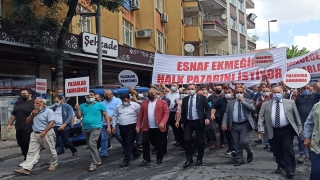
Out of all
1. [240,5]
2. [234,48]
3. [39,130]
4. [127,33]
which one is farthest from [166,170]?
[240,5]

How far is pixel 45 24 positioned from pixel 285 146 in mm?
9068

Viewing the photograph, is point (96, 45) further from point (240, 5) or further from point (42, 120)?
point (240, 5)

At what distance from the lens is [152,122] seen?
9.48 meters

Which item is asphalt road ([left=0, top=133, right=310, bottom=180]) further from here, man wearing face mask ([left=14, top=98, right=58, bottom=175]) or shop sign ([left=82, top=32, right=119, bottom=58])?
shop sign ([left=82, top=32, right=119, bottom=58])

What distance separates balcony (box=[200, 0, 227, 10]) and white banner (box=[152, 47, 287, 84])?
28.7m

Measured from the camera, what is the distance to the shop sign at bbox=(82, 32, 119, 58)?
1806 cm

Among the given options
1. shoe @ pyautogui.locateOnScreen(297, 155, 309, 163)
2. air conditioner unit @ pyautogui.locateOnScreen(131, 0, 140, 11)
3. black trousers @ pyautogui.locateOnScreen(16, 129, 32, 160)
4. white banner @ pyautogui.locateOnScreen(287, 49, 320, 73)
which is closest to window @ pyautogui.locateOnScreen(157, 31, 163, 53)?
air conditioner unit @ pyautogui.locateOnScreen(131, 0, 140, 11)

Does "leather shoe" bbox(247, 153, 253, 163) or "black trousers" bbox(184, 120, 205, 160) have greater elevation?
"black trousers" bbox(184, 120, 205, 160)

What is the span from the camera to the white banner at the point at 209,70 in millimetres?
12977

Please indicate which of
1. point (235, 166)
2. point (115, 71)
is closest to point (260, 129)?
point (235, 166)

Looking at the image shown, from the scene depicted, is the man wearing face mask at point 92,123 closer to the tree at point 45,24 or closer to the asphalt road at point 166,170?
the asphalt road at point 166,170

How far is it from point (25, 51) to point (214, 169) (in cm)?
868

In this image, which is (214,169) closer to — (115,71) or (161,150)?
(161,150)

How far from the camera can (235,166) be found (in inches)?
351
